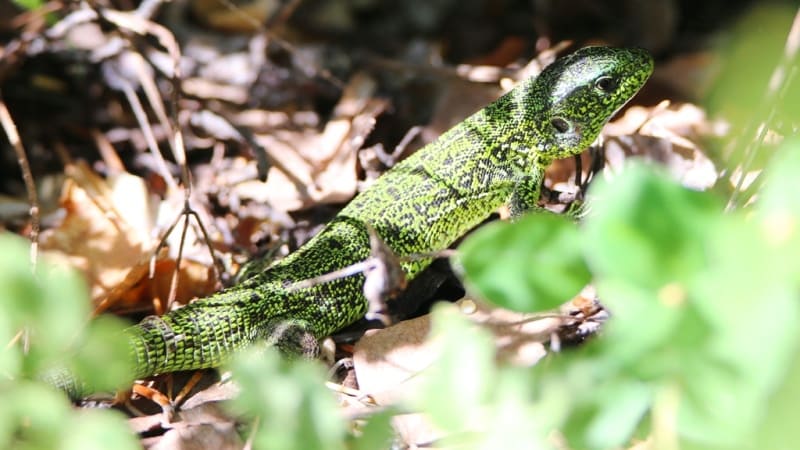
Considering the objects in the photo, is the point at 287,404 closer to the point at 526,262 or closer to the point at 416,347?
the point at 526,262

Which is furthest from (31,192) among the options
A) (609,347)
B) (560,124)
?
(609,347)

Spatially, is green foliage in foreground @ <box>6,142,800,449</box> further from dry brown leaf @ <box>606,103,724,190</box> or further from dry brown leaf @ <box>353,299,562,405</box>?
dry brown leaf @ <box>606,103,724,190</box>

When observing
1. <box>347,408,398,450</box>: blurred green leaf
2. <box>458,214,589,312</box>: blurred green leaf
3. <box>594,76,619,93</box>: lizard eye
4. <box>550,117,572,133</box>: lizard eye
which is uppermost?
<box>458,214,589,312</box>: blurred green leaf

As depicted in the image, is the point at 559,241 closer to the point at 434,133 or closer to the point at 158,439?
the point at 158,439

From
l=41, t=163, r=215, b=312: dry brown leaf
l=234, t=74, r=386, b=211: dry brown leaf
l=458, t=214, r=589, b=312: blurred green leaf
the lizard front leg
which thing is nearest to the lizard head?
the lizard front leg

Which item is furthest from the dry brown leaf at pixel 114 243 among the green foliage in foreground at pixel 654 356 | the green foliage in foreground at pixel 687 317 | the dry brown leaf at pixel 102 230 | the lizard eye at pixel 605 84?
the green foliage in foreground at pixel 687 317

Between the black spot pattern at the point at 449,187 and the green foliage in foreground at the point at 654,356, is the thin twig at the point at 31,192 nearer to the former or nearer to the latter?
the black spot pattern at the point at 449,187

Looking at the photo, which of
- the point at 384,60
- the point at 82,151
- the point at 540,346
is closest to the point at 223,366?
the point at 540,346
